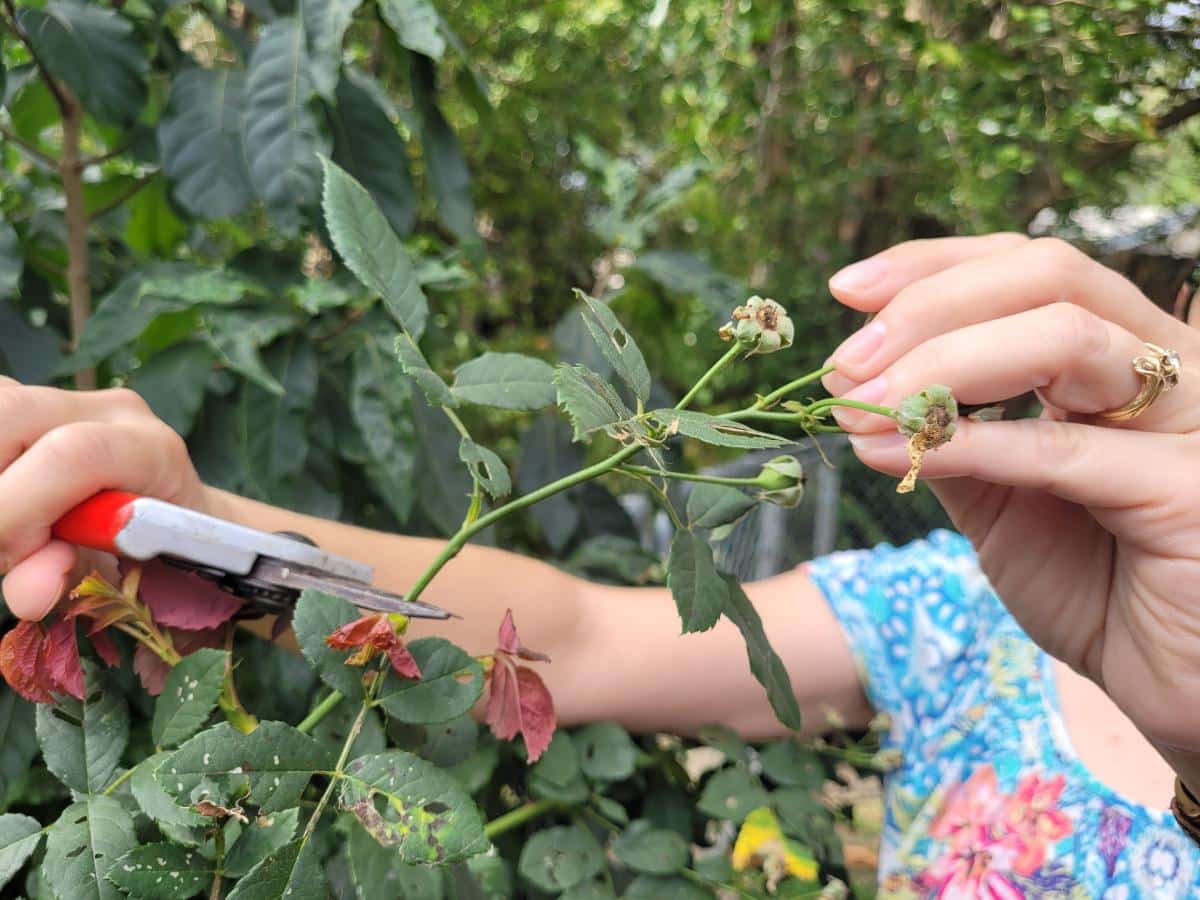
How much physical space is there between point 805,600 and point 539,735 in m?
0.58

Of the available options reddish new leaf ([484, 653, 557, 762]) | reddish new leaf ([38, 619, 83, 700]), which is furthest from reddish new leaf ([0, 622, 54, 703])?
reddish new leaf ([484, 653, 557, 762])

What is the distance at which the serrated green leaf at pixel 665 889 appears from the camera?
2.25 ft

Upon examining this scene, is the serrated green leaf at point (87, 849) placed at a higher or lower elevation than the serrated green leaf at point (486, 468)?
lower

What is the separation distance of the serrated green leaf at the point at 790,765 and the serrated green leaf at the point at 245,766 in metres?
0.49

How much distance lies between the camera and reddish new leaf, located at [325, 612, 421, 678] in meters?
0.44

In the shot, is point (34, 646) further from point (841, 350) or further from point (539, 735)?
point (841, 350)

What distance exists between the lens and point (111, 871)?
40cm

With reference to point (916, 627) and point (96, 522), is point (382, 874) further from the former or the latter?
point (916, 627)

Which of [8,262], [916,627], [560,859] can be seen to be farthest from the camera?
[916,627]

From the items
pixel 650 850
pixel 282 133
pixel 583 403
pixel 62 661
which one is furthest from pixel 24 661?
pixel 282 133

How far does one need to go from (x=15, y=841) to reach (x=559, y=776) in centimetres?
36

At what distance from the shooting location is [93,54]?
0.82 meters

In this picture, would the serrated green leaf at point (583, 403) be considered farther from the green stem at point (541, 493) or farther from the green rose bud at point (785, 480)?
the green rose bud at point (785, 480)

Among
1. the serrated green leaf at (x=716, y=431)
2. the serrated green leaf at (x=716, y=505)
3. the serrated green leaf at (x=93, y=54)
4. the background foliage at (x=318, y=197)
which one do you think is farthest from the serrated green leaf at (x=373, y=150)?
the serrated green leaf at (x=716, y=431)
